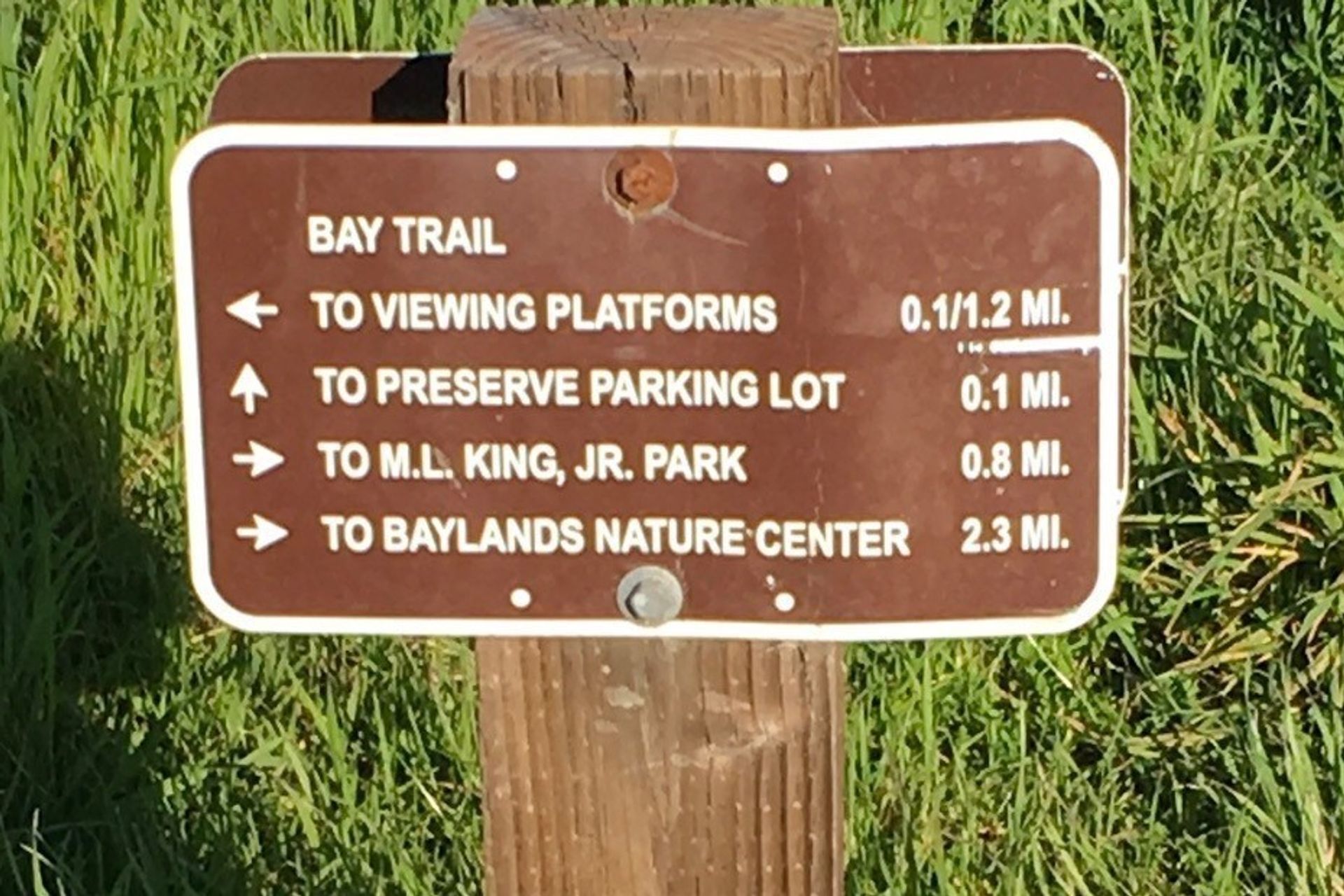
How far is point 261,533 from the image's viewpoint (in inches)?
54.5

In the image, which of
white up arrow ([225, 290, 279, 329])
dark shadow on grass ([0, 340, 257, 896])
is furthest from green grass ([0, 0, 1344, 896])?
white up arrow ([225, 290, 279, 329])

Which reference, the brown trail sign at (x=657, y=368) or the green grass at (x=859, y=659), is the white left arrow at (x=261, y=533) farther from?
the green grass at (x=859, y=659)

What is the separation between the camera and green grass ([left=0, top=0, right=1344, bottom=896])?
222cm

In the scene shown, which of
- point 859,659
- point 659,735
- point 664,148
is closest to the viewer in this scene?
point 664,148

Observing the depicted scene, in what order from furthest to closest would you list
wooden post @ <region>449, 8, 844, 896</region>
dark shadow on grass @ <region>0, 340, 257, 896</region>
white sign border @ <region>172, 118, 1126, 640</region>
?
dark shadow on grass @ <region>0, 340, 257, 896</region>, wooden post @ <region>449, 8, 844, 896</region>, white sign border @ <region>172, 118, 1126, 640</region>

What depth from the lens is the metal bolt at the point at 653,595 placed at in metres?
1.36

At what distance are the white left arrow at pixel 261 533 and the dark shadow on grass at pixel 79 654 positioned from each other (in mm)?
700

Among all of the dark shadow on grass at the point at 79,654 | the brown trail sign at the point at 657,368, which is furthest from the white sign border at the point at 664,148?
the dark shadow on grass at the point at 79,654

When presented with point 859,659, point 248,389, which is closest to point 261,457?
point 248,389

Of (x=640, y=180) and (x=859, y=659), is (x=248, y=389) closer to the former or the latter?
(x=640, y=180)

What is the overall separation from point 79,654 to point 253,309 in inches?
51.0

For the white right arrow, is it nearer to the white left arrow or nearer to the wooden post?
the white left arrow

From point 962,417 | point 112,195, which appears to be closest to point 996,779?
point 962,417

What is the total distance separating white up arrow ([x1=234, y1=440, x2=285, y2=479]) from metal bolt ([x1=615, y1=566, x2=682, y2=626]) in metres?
0.21
